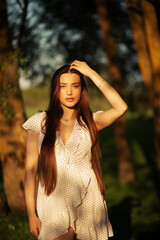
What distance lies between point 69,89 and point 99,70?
12642 mm

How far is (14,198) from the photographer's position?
6531 millimetres

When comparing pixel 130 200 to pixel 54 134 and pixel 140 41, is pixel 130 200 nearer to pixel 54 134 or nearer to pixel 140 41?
pixel 140 41

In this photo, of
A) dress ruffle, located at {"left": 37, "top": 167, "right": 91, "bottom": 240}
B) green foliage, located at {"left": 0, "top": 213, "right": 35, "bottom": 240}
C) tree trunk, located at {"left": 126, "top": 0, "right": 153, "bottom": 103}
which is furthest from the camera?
tree trunk, located at {"left": 126, "top": 0, "right": 153, "bottom": 103}

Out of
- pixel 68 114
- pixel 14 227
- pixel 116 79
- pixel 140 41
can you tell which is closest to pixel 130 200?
pixel 116 79

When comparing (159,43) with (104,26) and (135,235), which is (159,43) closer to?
(135,235)

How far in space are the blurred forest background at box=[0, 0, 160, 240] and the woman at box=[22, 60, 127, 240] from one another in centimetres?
182

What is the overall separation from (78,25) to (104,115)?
10.9 m

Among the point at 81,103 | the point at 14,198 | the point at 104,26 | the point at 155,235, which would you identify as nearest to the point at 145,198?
the point at 155,235

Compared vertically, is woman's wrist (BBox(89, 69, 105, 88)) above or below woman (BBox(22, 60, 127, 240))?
above

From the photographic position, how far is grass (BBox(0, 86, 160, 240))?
18.4 feet


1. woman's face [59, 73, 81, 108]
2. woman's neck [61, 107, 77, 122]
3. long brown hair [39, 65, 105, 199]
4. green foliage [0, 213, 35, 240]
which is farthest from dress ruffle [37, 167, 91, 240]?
green foliage [0, 213, 35, 240]

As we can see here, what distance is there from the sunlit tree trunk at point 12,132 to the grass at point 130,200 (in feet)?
1.61

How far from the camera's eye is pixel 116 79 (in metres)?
12.8

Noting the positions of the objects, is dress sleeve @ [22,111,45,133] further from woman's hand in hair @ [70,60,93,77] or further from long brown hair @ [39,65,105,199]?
woman's hand in hair @ [70,60,93,77]
